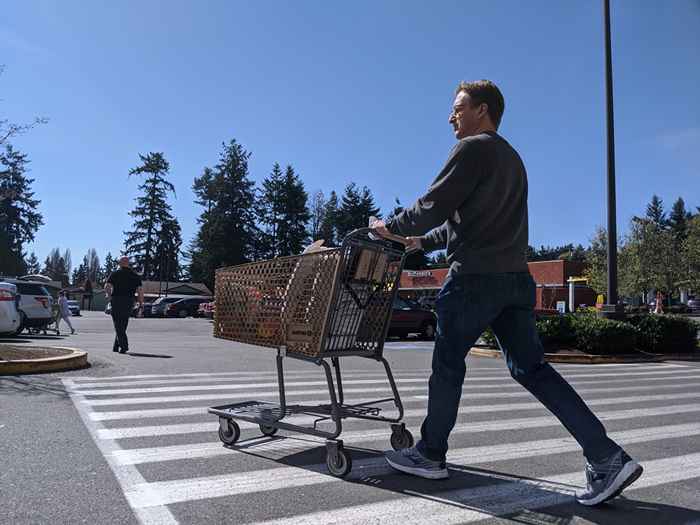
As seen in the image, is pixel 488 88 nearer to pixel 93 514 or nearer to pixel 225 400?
pixel 93 514

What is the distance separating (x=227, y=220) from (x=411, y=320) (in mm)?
59829

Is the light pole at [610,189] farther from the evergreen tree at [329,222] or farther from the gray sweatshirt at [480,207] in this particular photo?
the evergreen tree at [329,222]

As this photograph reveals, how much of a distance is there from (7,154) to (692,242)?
56444 millimetres

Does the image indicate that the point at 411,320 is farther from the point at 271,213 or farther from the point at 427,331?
the point at 271,213

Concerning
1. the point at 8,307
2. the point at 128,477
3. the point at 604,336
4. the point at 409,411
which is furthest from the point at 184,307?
the point at 128,477

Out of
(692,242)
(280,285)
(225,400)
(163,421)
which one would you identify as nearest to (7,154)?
(225,400)

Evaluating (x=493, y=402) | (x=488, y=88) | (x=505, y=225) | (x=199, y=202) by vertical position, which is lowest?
(x=493, y=402)

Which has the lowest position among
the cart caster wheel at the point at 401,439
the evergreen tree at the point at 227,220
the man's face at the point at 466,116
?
the cart caster wheel at the point at 401,439

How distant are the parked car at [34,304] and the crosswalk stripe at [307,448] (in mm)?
16194

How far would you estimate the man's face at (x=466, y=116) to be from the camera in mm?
3768

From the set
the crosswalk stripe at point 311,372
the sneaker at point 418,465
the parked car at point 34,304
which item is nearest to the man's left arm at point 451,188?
the sneaker at point 418,465

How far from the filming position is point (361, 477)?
3857 millimetres

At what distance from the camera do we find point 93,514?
315cm

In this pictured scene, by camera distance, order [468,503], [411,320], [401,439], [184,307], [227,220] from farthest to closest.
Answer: [227,220]
[184,307]
[411,320]
[401,439]
[468,503]
